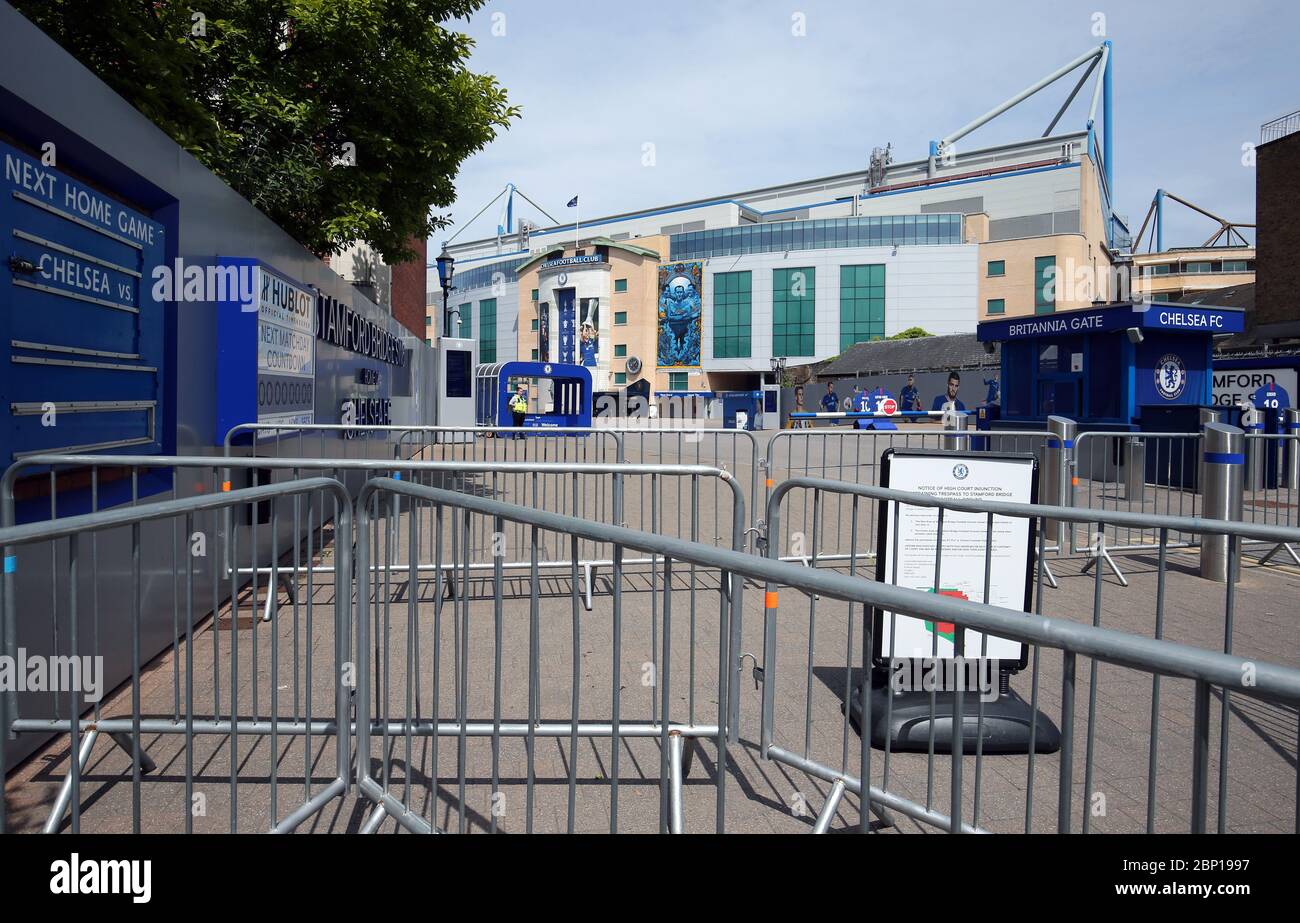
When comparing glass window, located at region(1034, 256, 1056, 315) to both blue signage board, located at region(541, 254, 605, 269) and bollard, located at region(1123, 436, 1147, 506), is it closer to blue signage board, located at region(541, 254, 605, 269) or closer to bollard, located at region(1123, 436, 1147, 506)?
blue signage board, located at region(541, 254, 605, 269)

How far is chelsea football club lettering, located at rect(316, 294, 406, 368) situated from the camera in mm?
10391

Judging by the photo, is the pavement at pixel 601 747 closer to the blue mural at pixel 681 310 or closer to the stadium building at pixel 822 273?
the stadium building at pixel 822 273

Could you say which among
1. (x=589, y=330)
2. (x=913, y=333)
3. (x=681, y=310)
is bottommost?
(x=913, y=333)

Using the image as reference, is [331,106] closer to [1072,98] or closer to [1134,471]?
[1134,471]

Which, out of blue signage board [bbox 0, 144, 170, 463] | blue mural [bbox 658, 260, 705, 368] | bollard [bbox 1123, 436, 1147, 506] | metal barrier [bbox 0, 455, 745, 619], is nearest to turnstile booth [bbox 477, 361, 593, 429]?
bollard [bbox 1123, 436, 1147, 506]

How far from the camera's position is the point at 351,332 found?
12.2 meters

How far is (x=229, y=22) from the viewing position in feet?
36.8

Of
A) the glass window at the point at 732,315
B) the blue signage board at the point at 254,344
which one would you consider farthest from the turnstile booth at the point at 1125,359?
the glass window at the point at 732,315

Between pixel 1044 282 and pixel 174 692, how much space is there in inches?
2930

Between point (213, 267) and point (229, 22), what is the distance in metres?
6.39

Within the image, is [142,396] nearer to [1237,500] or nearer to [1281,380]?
[1237,500]

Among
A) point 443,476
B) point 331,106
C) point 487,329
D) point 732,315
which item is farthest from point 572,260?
point 443,476

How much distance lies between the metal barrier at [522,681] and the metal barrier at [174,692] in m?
0.22

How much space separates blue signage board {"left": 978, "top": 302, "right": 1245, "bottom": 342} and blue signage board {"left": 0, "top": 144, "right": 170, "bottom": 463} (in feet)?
51.7
